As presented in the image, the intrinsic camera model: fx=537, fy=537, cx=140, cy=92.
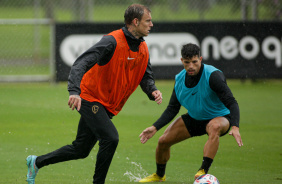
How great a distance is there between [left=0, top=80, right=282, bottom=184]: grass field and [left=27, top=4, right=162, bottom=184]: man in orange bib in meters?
0.90

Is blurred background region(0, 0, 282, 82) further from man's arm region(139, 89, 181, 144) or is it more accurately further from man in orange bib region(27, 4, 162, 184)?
man in orange bib region(27, 4, 162, 184)

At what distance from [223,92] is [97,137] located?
160 centimetres

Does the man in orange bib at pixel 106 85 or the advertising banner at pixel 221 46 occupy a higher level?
the man in orange bib at pixel 106 85

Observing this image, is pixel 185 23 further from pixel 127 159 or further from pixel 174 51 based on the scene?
pixel 127 159

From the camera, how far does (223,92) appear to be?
245 inches

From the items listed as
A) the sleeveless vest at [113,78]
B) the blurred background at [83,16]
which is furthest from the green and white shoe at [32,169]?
the blurred background at [83,16]

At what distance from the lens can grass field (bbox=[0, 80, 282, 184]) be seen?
7.03 metres

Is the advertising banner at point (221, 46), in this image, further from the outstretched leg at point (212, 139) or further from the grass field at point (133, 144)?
the outstretched leg at point (212, 139)

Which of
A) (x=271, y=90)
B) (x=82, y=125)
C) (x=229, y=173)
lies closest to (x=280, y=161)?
(x=229, y=173)

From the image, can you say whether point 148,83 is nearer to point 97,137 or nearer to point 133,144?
point 97,137

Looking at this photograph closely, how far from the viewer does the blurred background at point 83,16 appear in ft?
55.2

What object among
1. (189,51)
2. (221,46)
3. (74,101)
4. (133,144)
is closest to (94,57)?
(74,101)

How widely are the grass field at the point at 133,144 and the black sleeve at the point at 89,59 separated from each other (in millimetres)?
1731

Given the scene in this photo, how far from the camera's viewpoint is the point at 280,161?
7.81m
